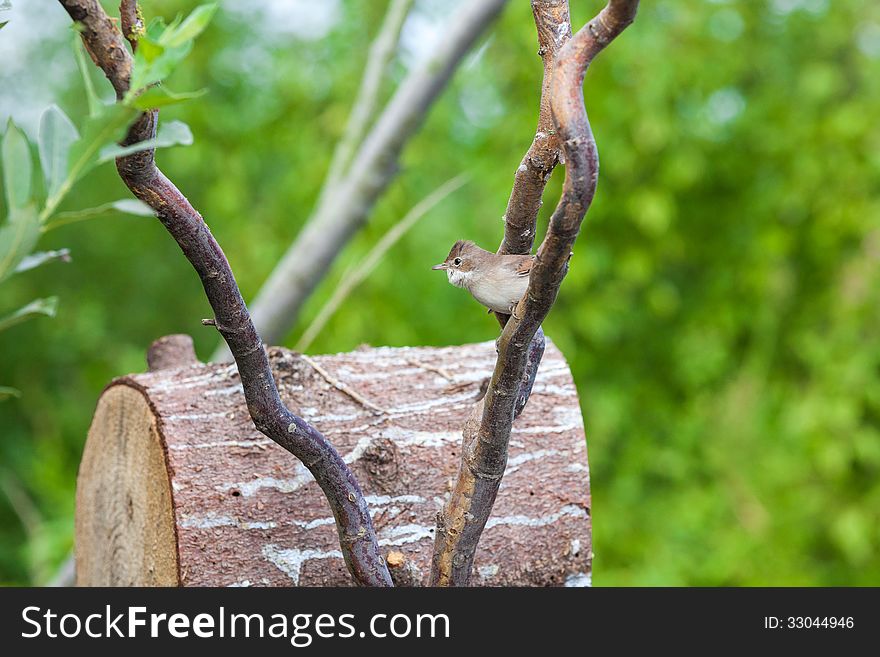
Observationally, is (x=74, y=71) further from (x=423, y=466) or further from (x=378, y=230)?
(x=423, y=466)

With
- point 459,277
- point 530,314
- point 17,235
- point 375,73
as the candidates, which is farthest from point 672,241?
point 17,235

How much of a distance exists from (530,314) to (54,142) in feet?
1.15

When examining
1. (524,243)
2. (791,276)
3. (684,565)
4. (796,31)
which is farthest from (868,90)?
(524,243)

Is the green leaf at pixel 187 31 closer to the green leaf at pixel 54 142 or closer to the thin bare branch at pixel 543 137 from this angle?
the green leaf at pixel 54 142

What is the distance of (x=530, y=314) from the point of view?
2.39 ft

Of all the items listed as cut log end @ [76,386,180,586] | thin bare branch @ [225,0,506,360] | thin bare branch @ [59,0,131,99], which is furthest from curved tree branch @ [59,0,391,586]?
thin bare branch @ [225,0,506,360]

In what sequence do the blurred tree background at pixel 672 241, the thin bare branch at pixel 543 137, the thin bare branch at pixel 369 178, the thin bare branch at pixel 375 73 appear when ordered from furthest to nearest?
the blurred tree background at pixel 672 241
the thin bare branch at pixel 375 73
the thin bare branch at pixel 369 178
the thin bare branch at pixel 543 137

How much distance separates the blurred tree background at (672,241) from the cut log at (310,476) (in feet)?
4.03

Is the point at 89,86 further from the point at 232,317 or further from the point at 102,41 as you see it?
the point at 232,317

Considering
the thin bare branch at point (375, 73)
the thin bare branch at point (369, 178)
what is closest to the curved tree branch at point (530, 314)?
the thin bare branch at point (369, 178)

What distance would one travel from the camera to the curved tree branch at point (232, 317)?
0.68 meters

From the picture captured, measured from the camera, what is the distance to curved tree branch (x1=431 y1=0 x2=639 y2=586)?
0.66 metres

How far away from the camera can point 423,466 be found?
1.08 metres

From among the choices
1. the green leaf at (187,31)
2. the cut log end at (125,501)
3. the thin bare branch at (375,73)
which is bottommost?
the green leaf at (187,31)
